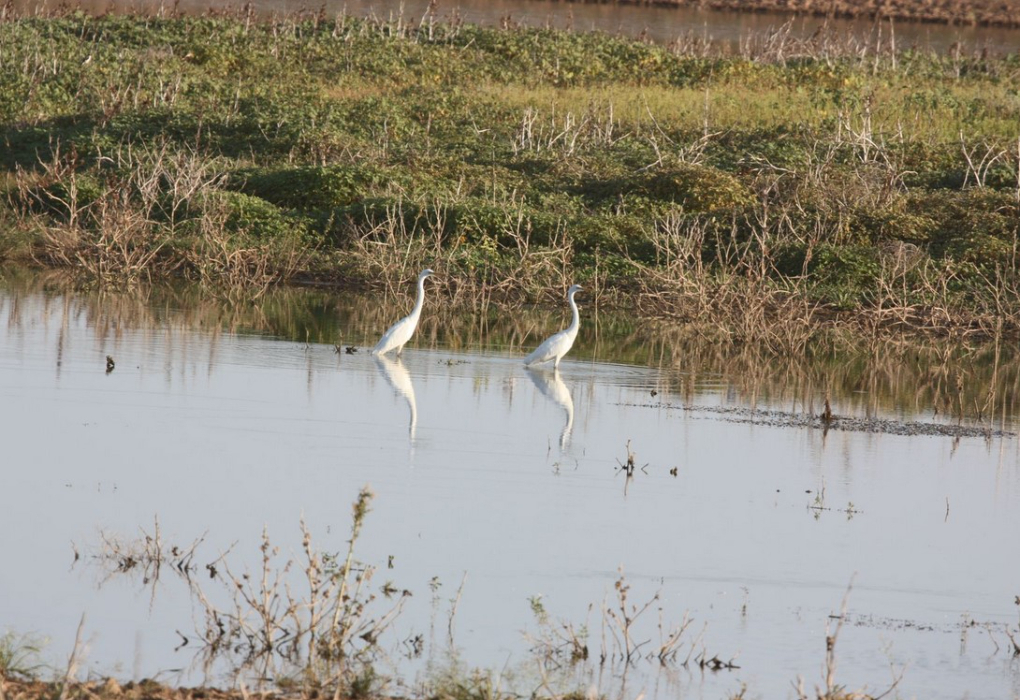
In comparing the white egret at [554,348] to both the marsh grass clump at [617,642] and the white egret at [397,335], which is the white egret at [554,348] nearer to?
the white egret at [397,335]

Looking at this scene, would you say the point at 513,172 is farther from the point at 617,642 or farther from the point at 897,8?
the point at 897,8

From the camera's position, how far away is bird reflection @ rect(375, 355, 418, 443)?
43.0 ft

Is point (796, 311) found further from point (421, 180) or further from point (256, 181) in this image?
point (256, 181)

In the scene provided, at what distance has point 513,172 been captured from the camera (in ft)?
87.4

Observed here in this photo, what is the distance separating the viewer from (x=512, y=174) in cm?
2650

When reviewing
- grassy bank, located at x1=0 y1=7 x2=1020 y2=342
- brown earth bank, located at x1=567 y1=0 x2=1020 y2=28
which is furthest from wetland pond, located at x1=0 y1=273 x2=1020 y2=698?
brown earth bank, located at x1=567 y1=0 x2=1020 y2=28

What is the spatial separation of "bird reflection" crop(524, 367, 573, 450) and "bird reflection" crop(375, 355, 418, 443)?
1217mm

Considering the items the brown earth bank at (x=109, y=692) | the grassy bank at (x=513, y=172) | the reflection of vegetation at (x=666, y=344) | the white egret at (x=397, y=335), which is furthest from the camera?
the grassy bank at (x=513, y=172)

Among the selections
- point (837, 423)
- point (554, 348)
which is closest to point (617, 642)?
point (837, 423)

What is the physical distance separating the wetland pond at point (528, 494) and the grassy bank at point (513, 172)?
3.76 metres

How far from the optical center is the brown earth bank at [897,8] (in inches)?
2344

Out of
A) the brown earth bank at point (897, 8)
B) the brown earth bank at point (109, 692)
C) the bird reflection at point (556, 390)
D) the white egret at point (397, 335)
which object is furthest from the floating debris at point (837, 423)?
the brown earth bank at point (897, 8)

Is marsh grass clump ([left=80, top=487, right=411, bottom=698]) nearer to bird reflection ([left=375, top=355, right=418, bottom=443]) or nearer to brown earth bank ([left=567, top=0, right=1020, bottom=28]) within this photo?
bird reflection ([left=375, top=355, right=418, bottom=443])

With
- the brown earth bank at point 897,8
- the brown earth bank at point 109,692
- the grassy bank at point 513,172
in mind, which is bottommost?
the brown earth bank at point 109,692
